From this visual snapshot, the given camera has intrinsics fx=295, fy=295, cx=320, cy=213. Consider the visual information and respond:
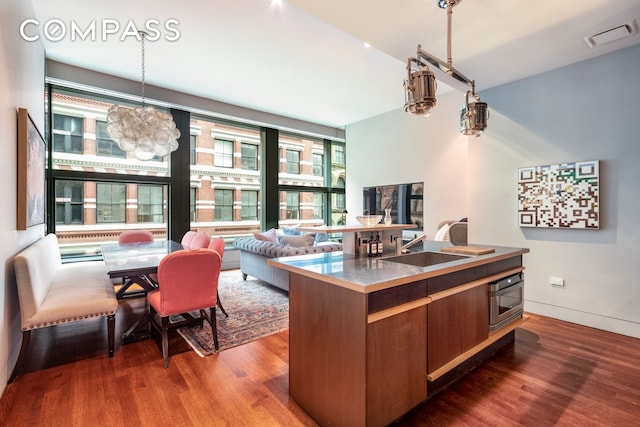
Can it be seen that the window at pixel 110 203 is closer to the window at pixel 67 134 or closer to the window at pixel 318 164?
the window at pixel 67 134

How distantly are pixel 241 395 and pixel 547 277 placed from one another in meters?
3.54

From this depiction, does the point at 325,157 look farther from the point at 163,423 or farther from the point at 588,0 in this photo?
the point at 163,423

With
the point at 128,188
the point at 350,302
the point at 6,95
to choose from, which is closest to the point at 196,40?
the point at 6,95

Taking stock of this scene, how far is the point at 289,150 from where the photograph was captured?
7.32 meters

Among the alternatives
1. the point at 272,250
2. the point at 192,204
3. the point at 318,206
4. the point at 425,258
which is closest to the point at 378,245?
the point at 425,258

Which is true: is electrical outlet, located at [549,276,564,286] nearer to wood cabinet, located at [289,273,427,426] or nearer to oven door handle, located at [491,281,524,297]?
oven door handle, located at [491,281,524,297]

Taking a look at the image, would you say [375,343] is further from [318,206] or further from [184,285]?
[318,206]

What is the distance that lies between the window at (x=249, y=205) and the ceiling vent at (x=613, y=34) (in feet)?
19.1

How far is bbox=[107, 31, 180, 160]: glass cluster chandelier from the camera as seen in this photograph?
11.6 feet

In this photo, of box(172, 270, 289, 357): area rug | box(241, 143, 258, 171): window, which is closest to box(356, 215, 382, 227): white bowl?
box(172, 270, 289, 357): area rug

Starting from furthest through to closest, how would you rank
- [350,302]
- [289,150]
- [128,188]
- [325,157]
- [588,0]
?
1. [325,157]
2. [289,150]
3. [128,188]
4. [588,0]
5. [350,302]

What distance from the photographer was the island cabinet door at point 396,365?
1491 millimetres

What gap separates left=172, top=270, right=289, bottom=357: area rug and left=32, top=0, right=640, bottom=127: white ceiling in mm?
2981

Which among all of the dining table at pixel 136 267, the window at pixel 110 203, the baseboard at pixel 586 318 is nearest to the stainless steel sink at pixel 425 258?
the baseboard at pixel 586 318
